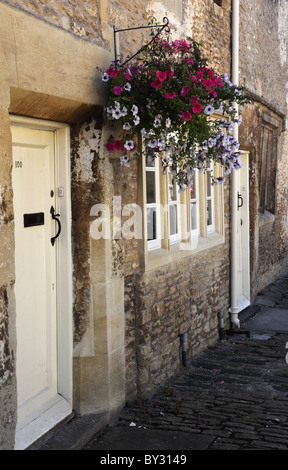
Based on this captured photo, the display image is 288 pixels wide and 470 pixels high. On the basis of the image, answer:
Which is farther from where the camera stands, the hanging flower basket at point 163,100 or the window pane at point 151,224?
the window pane at point 151,224

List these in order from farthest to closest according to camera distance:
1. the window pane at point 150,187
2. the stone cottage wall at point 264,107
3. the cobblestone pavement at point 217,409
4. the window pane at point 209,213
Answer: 1. the stone cottage wall at point 264,107
2. the window pane at point 209,213
3. the window pane at point 150,187
4. the cobblestone pavement at point 217,409

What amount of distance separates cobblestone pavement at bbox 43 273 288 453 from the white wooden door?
33cm

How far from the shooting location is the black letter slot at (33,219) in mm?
4305

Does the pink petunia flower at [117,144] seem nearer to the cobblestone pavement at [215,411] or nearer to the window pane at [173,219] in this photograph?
the window pane at [173,219]

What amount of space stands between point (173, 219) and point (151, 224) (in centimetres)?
63

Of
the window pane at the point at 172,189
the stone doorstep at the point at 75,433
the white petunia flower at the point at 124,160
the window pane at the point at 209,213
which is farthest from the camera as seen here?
the window pane at the point at 209,213

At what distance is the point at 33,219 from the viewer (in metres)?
4.38

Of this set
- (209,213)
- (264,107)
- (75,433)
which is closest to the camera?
(75,433)

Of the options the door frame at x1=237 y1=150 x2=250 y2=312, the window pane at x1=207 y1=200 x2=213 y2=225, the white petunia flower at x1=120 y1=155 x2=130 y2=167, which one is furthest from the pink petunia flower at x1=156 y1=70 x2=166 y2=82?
the door frame at x1=237 y1=150 x2=250 y2=312

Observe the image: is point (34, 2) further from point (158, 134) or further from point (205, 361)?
point (205, 361)

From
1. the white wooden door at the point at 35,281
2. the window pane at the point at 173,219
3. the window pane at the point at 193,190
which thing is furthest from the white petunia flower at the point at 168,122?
the window pane at the point at 193,190

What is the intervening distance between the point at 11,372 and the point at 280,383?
128 inches

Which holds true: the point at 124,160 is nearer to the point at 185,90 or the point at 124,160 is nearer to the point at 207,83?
the point at 185,90

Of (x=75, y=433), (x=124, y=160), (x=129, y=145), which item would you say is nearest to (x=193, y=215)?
→ (x=124, y=160)
